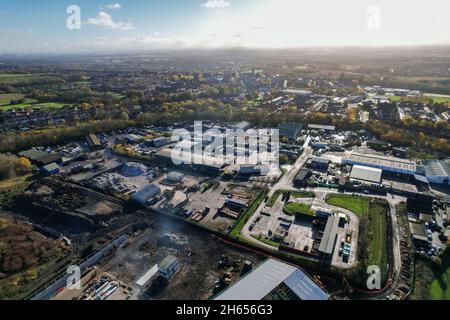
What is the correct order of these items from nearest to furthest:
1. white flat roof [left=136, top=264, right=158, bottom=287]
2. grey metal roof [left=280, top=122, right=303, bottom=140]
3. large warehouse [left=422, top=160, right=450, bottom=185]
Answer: white flat roof [left=136, top=264, right=158, bottom=287], large warehouse [left=422, top=160, right=450, bottom=185], grey metal roof [left=280, top=122, right=303, bottom=140]

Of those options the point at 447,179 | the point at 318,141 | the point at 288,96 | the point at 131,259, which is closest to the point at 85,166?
the point at 131,259

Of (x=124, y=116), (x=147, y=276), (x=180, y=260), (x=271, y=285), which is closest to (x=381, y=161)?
(x=271, y=285)

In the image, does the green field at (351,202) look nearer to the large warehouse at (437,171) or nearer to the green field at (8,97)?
the large warehouse at (437,171)

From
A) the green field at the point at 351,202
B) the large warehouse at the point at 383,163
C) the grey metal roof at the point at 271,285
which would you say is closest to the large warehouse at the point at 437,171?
the large warehouse at the point at 383,163

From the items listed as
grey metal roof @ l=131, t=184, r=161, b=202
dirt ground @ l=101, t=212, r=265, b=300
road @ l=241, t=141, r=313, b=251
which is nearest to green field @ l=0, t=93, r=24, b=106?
grey metal roof @ l=131, t=184, r=161, b=202

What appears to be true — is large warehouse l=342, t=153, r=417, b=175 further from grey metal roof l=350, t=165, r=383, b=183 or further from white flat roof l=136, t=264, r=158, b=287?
white flat roof l=136, t=264, r=158, b=287

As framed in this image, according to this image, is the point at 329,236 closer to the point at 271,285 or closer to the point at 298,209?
the point at 298,209
